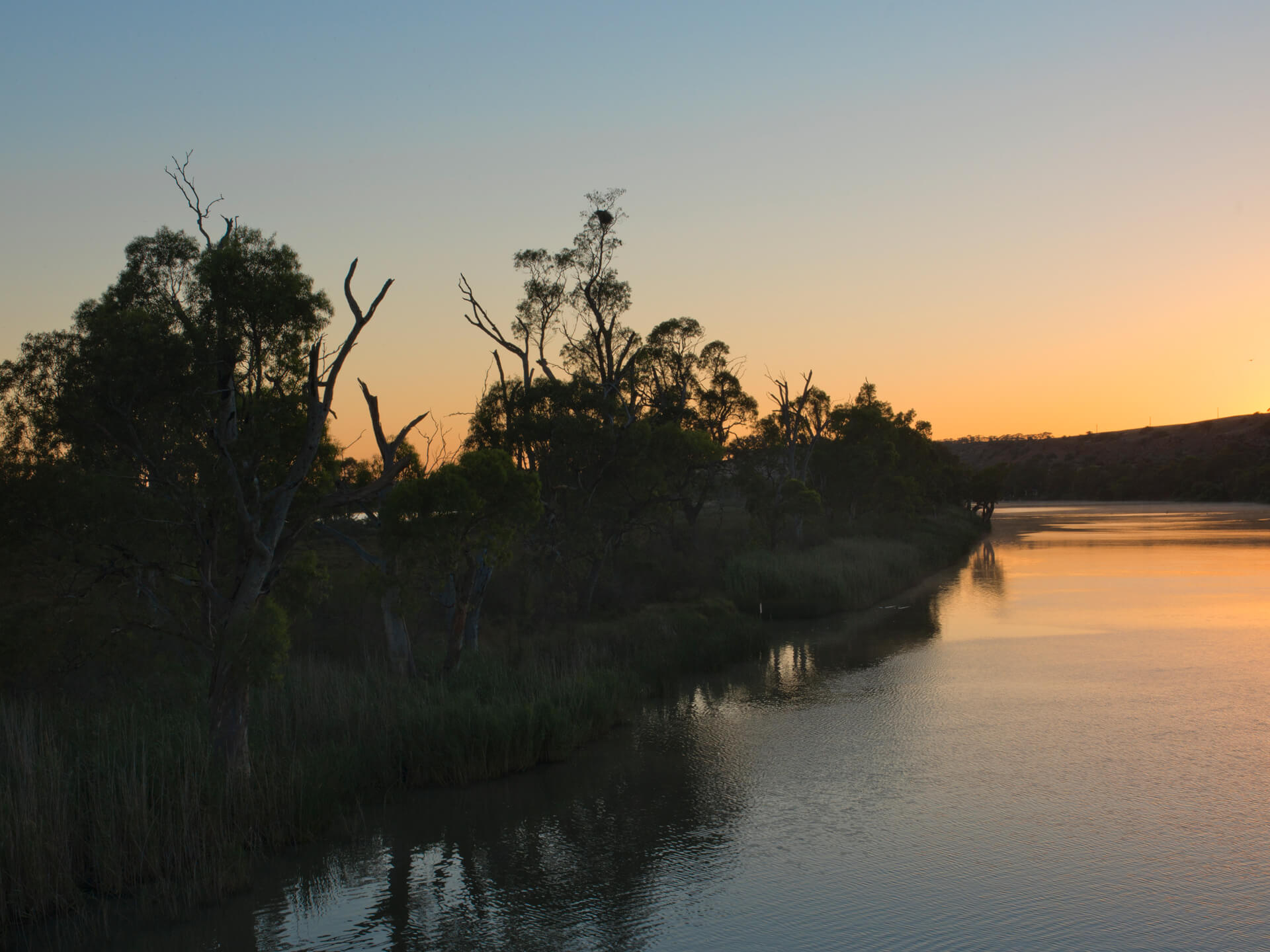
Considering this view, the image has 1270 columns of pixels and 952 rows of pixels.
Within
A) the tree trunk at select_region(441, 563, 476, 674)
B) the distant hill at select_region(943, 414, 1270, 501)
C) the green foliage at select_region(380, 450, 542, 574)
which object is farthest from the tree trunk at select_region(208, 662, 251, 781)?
the distant hill at select_region(943, 414, 1270, 501)

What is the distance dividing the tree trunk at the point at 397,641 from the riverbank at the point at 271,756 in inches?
20.1

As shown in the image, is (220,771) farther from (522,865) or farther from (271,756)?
(522,865)

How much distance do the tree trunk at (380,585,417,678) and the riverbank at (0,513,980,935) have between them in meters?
0.51

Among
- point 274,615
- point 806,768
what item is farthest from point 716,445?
point 274,615

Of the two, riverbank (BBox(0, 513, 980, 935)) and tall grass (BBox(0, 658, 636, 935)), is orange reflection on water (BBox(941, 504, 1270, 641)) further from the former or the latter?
tall grass (BBox(0, 658, 636, 935))

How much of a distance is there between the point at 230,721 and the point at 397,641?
536 centimetres

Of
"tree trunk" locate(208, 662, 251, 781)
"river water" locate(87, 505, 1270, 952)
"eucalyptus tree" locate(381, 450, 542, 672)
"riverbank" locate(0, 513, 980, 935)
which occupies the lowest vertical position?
"river water" locate(87, 505, 1270, 952)

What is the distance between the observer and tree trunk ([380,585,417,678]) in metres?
14.1

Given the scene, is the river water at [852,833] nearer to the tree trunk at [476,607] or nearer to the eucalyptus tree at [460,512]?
the eucalyptus tree at [460,512]

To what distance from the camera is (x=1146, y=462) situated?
419 feet

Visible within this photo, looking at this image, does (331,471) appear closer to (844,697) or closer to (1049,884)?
(1049,884)

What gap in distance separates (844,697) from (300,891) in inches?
392

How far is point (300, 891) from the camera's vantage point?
834cm

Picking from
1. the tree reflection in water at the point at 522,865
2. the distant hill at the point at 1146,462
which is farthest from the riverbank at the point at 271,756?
the distant hill at the point at 1146,462
